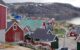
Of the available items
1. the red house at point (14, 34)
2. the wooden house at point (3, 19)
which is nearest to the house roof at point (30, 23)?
the red house at point (14, 34)

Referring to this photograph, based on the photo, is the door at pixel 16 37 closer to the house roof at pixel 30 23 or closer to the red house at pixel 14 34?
the red house at pixel 14 34

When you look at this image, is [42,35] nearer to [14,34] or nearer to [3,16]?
[14,34]

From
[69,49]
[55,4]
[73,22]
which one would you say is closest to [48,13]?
[55,4]

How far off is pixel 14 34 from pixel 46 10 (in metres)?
0.45

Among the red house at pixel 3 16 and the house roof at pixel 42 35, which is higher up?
the red house at pixel 3 16

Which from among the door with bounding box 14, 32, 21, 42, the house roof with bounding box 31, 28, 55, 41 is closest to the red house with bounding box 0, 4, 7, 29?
the door with bounding box 14, 32, 21, 42

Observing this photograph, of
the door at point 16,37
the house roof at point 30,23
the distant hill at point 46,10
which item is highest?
the distant hill at point 46,10

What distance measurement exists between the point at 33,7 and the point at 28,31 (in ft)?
0.90

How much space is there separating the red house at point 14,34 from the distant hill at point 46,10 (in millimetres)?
168

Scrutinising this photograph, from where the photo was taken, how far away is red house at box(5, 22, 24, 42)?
7.99 ft

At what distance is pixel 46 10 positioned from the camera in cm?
245

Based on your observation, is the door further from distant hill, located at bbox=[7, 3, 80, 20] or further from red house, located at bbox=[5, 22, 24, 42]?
distant hill, located at bbox=[7, 3, 80, 20]

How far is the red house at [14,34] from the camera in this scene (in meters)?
2.44

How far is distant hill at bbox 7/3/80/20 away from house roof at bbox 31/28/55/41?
0.18 m
